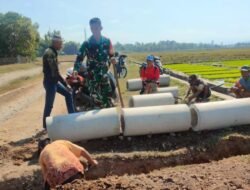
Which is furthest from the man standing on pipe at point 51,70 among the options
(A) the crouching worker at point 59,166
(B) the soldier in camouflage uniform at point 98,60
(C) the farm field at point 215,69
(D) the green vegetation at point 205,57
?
(D) the green vegetation at point 205,57

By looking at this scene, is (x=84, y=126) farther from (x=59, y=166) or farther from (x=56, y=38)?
(x=59, y=166)

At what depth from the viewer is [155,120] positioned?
691 centimetres

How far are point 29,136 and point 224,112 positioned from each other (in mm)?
4093

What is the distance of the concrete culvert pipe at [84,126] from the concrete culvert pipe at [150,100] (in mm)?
1985

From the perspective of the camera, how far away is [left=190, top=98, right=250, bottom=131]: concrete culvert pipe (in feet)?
23.4

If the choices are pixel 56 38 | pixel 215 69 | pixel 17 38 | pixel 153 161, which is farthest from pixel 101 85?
pixel 17 38

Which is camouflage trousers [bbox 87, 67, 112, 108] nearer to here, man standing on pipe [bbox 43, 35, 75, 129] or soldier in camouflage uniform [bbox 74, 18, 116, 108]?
soldier in camouflage uniform [bbox 74, 18, 116, 108]

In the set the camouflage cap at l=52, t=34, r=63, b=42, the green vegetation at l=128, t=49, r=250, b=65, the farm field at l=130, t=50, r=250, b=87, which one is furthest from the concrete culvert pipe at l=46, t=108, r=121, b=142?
the green vegetation at l=128, t=49, r=250, b=65

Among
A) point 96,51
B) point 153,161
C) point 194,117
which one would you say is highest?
point 96,51

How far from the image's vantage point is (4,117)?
34.0 feet

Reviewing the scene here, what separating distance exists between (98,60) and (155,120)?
186 centimetres

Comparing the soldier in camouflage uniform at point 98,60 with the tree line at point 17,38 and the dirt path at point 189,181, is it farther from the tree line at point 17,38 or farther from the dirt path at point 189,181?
the tree line at point 17,38

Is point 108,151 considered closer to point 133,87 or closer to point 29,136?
point 29,136

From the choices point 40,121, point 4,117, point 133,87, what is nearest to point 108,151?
point 40,121
